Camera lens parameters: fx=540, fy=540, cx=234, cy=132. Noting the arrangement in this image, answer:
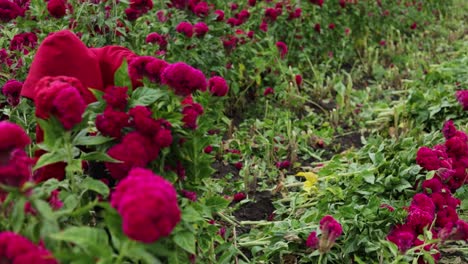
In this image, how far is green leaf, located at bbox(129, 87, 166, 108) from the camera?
1600 millimetres

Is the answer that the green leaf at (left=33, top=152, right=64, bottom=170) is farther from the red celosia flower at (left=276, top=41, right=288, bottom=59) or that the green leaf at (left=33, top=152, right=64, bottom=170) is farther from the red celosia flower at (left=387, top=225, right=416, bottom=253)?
the red celosia flower at (left=276, top=41, right=288, bottom=59)

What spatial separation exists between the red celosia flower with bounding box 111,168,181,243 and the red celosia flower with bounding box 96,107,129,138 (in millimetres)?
409

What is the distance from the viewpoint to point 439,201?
7.52 feet

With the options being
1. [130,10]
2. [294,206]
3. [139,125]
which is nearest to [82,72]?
[139,125]

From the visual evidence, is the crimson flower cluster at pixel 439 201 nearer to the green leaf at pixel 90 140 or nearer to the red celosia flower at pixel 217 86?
the red celosia flower at pixel 217 86

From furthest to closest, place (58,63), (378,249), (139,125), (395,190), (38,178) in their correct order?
(395,190), (378,249), (58,63), (38,178), (139,125)

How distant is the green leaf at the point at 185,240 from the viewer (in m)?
1.48

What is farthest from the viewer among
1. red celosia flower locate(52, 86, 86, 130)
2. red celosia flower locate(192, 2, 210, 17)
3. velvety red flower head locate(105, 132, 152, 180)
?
red celosia flower locate(192, 2, 210, 17)

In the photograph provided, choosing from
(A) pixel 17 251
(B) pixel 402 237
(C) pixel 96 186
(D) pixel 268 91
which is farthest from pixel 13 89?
(D) pixel 268 91

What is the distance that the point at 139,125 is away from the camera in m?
1.48

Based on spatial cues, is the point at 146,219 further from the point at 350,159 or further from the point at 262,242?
the point at 350,159

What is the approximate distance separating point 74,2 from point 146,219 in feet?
7.47

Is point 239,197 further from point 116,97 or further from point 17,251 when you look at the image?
point 17,251

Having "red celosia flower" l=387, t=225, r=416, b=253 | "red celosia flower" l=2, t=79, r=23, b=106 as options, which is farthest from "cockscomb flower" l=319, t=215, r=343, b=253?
"red celosia flower" l=2, t=79, r=23, b=106
